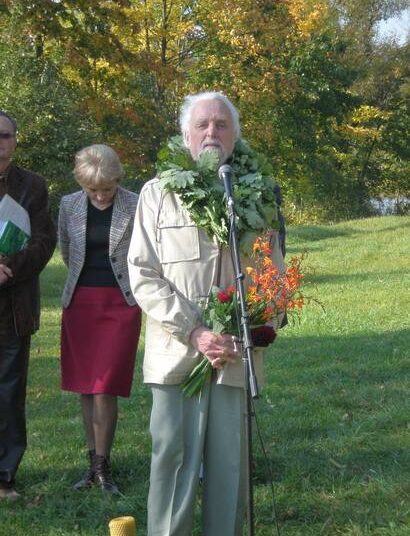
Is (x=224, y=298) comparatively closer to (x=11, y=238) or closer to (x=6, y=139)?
(x=11, y=238)

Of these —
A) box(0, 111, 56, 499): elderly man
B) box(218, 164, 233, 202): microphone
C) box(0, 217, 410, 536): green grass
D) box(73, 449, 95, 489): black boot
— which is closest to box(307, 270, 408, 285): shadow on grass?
box(0, 217, 410, 536): green grass

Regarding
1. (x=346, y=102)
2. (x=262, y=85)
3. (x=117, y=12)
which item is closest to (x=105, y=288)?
(x=117, y=12)

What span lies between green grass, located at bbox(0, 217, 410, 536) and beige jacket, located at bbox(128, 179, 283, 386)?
1.61 ft

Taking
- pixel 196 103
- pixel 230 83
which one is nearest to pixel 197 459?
pixel 196 103

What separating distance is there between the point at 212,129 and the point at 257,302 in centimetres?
77

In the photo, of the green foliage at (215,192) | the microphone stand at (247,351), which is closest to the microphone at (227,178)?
the microphone stand at (247,351)

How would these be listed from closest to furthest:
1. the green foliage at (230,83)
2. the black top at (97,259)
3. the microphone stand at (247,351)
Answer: the microphone stand at (247,351) → the black top at (97,259) → the green foliage at (230,83)

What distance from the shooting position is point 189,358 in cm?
445

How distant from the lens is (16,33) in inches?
798

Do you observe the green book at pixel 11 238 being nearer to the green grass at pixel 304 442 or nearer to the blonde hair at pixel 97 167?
the blonde hair at pixel 97 167

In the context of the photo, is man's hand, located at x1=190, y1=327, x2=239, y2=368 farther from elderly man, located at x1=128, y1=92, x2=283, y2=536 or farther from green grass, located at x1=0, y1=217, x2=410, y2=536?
green grass, located at x1=0, y1=217, x2=410, y2=536

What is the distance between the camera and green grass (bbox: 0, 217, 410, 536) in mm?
5543

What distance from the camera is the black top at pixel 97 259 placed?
618cm

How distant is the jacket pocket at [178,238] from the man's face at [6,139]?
1619 millimetres
